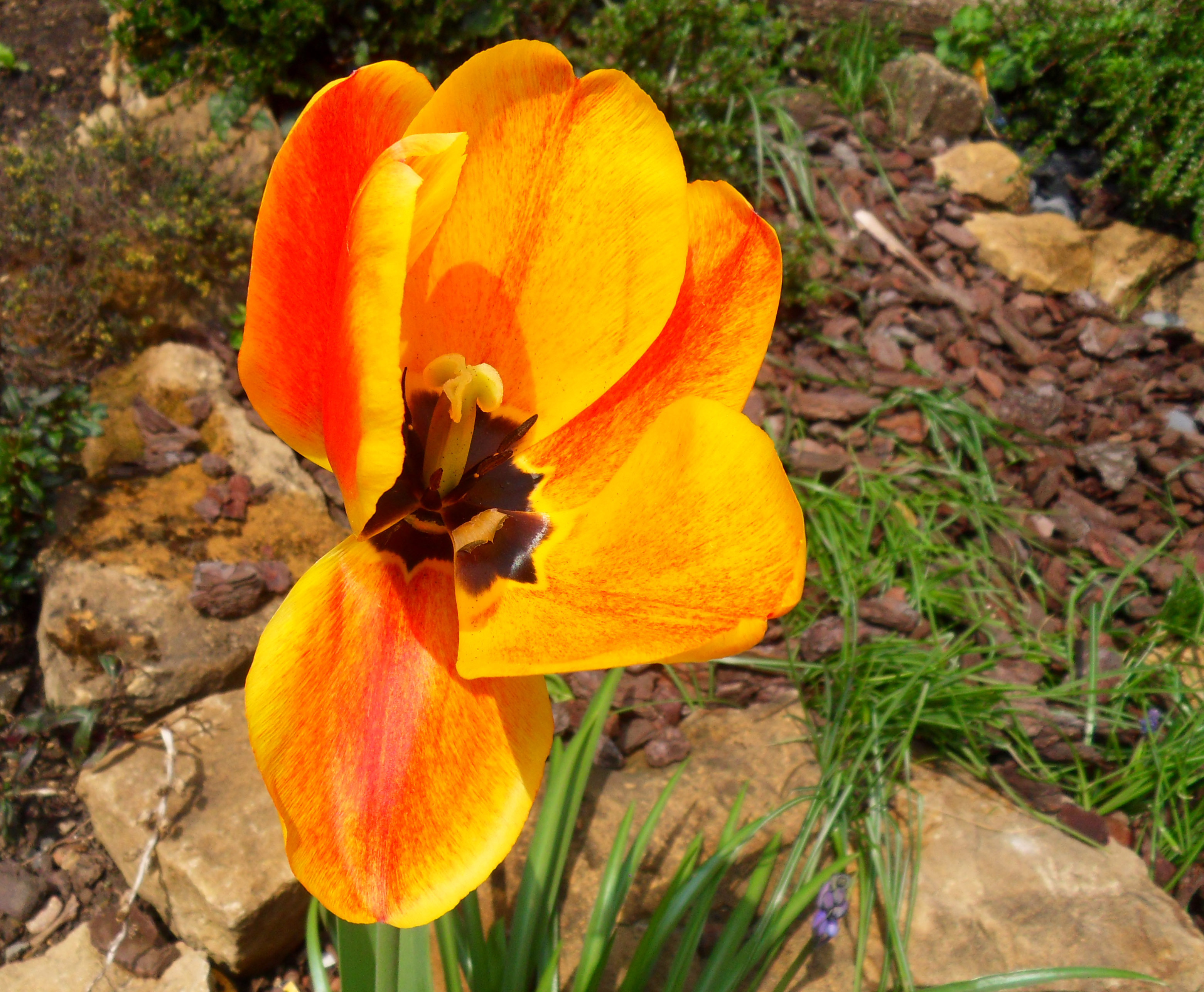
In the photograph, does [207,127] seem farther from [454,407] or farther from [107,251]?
[454,407]

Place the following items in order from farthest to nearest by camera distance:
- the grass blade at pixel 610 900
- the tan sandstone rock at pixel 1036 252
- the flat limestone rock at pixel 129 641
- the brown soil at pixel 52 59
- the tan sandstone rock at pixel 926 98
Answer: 1. the tan sandstone rock at pixel 926 98
2. the tan sandstone rock at pixel 1036 252
3. the brown soil at pixel 52 59
4. the flat limestone rock at pixel 129 641
5. the grass blade at pixel 610 900

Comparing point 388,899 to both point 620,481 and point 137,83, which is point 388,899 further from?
point 137,83

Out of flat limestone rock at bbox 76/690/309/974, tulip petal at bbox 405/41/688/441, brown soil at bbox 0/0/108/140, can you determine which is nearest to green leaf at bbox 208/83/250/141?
brown soil at bbox 0/0/108/140

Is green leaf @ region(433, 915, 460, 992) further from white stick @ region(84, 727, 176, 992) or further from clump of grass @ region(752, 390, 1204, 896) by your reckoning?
clump of grass @ region(752, 390, 1204, 896)

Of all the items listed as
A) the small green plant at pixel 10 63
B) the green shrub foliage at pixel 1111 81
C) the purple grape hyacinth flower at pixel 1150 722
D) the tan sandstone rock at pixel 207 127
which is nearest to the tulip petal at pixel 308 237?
the purple grape hyacinth flower at pixel 1150 722

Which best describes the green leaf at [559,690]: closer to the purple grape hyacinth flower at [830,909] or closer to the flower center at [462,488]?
the purple grape hyacinth flower at [830,909]

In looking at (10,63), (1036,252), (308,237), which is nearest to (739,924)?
(308,237)

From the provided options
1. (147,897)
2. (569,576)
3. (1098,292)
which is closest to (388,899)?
(569,576)
